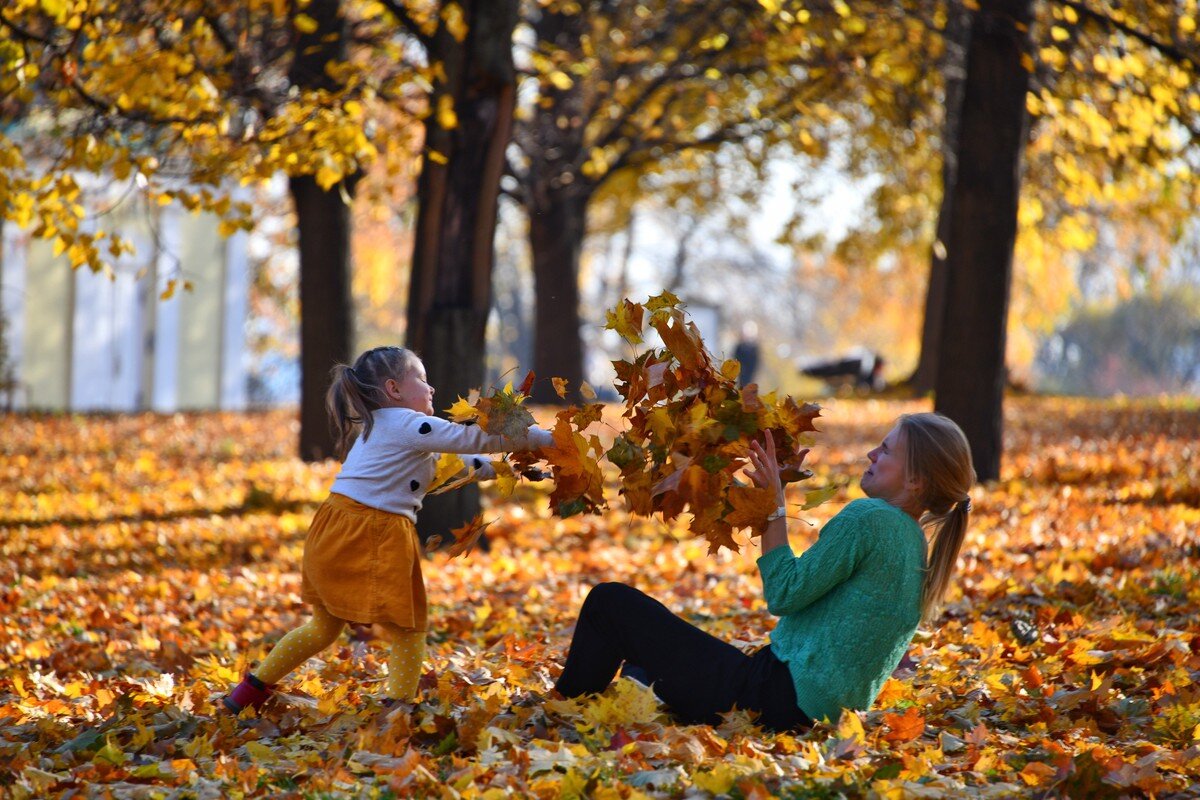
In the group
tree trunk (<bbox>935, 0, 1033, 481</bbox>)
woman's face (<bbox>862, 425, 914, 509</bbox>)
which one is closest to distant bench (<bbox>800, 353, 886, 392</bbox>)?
tree trunk (<bbox>935, 0, 1033, 481</bbox>)

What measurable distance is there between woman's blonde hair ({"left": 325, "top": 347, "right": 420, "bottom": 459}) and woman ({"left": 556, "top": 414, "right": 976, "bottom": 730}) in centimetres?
100

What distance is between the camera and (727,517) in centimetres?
402

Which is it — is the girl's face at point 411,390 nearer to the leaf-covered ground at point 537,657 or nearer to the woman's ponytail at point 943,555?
the leaf-covered ground at point 537,657

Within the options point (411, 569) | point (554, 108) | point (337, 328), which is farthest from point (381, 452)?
point (554, 108)

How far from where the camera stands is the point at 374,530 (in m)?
4.34

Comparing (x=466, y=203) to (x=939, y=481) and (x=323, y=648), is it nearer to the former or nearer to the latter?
(x=323, y=648)

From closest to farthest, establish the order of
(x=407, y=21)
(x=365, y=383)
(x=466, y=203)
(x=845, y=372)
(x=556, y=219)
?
(x=365, y=383) → (x=466, y=203) → (x=407, y=21) → (x=556, y=219) → (x=845, y=372)

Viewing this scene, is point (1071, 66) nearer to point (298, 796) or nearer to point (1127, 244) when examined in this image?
point (298, 796)

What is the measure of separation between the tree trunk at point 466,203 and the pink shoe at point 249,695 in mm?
3386

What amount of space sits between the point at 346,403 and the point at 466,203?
3464 millimetres

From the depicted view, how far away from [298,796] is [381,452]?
1.23m

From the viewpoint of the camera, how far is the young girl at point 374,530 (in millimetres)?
4332

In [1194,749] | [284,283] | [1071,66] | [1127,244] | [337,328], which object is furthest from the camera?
[284,283]

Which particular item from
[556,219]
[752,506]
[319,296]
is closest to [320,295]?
[319,296]
